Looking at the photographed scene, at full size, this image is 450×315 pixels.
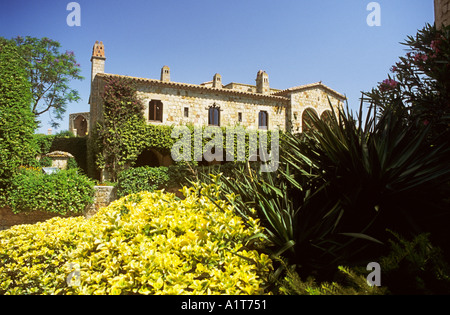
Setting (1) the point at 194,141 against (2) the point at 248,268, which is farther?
(1) the point at 194,141

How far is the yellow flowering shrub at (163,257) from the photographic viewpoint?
191 centimetres

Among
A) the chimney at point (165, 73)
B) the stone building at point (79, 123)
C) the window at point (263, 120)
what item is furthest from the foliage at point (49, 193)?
the stone building at point (79, 123)

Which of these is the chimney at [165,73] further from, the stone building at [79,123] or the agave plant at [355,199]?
the stone building at [79,123]

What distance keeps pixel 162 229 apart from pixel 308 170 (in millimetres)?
1769

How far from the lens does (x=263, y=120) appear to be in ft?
65.2

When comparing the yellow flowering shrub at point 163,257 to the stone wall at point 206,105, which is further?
the stone wall at point 206,105

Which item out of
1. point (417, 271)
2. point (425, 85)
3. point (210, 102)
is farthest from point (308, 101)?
point (417, 271)

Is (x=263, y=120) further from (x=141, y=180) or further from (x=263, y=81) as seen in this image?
(x=141, y=180)

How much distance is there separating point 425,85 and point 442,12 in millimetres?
1633

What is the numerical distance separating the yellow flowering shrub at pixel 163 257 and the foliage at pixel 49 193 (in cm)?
672
